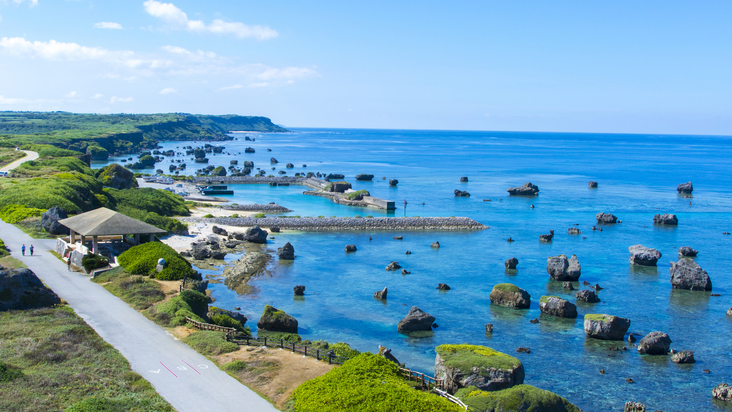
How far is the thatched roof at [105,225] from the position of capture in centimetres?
4978

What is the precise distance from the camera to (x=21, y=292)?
A: 3656 cm

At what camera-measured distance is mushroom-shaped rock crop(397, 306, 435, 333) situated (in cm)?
4822

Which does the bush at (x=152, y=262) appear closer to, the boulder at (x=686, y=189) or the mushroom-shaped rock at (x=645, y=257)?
the mushroom-shaped rock at (x=645, y=257)

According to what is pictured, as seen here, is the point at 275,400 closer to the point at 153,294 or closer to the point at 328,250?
the point at 153,294

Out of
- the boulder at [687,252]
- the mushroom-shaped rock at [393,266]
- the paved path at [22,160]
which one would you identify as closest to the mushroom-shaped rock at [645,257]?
the boulder at [687,252]

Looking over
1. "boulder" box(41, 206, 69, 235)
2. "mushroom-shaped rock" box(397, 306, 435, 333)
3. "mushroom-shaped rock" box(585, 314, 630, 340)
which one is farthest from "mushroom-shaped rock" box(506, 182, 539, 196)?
"boulder" box(41, 206, 69, 235)

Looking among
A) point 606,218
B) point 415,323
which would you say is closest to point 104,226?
point 415,323

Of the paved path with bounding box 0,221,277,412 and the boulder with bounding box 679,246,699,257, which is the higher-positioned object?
the paved path with bounding box 0,221,277,412

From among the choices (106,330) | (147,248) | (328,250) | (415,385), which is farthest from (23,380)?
(328,250)

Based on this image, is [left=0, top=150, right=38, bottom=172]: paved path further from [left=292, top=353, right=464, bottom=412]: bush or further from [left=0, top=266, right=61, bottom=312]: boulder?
[left=292, top=353, right=464, bottom=412]: bush

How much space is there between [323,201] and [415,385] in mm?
109165

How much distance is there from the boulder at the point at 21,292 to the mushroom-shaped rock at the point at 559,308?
146 ft

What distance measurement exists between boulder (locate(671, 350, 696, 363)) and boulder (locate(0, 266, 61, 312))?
160 feet

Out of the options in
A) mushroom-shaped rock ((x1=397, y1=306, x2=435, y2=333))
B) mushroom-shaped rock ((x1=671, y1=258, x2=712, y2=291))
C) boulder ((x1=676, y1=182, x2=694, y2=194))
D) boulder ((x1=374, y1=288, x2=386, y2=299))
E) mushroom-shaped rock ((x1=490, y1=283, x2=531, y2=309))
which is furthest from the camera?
boulder ((x1=676, y1=182, x2=694, y2=194))
